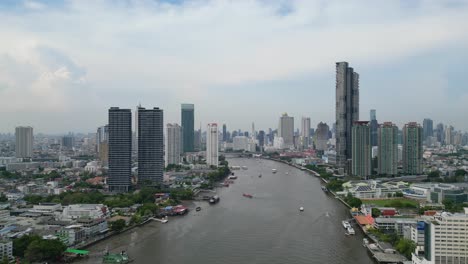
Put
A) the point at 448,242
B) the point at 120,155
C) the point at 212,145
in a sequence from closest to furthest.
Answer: the point at 448,242 < the point at 120,155 < the point at 212,145

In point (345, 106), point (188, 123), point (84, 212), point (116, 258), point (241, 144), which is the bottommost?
point (116, 258)

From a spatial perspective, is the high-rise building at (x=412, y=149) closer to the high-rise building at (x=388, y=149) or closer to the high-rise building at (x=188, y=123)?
the high-rise building at (x=388, y=149)

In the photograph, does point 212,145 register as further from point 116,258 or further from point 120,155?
point 116,258

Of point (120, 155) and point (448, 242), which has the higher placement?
point (120, 155)

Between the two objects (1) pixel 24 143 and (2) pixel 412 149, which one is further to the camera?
(1) pixel 24 143

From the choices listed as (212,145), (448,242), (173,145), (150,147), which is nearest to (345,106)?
(212,145)

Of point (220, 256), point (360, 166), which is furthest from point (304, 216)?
point (360, 166)

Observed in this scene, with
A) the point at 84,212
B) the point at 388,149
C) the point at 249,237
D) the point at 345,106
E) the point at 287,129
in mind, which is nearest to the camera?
the point at 249,237
